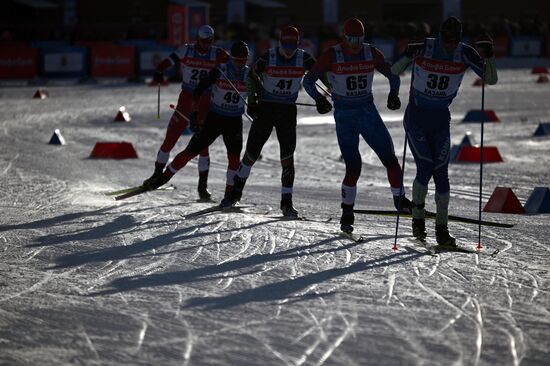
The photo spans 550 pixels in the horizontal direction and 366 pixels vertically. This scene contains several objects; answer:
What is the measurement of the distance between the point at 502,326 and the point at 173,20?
2881 cm

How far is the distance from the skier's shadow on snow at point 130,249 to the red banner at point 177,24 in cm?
2433

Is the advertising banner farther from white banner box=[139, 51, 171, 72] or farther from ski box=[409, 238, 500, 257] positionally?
ski box=[409, 238, 500, 257]

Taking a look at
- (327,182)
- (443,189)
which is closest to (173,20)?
(327,182)

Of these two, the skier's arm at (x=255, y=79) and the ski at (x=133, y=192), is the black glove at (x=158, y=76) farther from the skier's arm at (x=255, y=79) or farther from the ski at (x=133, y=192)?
the skier's arm at (x=255, y=79)

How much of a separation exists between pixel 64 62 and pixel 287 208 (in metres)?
24.6

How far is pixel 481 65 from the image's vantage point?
955 centimetres

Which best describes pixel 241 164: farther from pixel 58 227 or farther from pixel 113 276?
pixel 113 276

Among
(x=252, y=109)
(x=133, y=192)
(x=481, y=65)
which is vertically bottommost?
(x=133, y=192)

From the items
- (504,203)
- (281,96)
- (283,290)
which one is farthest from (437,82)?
(504,203)

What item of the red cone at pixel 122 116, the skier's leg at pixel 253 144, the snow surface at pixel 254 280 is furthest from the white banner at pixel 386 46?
the skier's leg at pixel 253 144

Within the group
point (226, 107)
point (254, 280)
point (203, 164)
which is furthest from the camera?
point (203, 164)

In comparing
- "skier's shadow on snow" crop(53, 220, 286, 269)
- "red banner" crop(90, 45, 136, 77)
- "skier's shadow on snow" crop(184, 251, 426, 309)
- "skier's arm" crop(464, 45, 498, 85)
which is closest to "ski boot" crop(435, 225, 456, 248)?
"skier's shadow on snow" crop(184, 251, 426, 309)

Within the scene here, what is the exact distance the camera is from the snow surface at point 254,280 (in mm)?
6461

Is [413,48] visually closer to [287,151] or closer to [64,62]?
[287,151]
